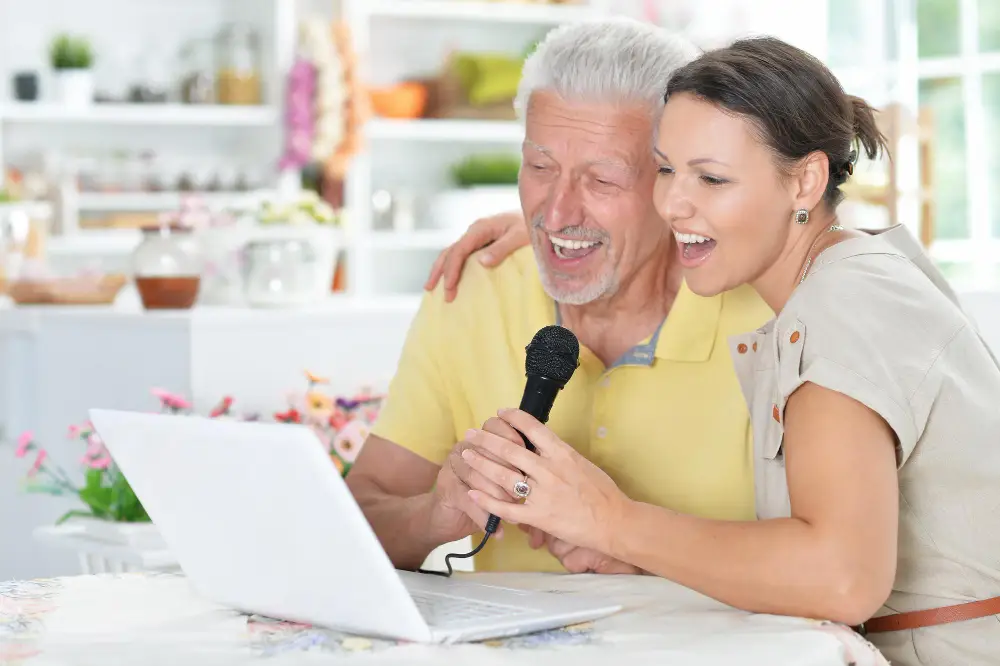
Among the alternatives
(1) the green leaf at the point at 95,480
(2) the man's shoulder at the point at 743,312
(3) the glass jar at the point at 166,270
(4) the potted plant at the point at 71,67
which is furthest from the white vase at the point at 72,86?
(2) the man's shoulder at the point at 743,312

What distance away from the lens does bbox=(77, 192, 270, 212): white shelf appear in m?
5.16

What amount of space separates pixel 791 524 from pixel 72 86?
177 inches

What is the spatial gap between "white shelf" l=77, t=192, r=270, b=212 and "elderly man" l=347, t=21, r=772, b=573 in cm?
351

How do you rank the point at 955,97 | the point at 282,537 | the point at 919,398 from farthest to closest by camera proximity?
1. the point at 955,97
2. the point at 919,398
3. the point at 282,537

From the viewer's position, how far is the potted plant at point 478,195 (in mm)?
5645

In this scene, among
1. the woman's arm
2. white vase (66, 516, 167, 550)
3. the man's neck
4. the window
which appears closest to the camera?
the woman's arm

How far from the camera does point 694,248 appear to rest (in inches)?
55.0

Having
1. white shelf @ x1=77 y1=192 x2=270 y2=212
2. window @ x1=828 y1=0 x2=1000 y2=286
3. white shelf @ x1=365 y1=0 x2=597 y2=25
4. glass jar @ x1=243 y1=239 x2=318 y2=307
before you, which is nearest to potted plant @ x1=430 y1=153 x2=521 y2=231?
white shelf @ x1=365 y1=0 x2=597 y2=25

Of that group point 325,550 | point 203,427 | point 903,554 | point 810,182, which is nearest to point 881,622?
point 903,554

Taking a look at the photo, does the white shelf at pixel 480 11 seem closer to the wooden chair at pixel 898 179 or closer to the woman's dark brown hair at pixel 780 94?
the wooden chair at pixel 898 179

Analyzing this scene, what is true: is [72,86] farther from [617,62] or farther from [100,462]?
[617,62]

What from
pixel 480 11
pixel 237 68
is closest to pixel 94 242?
pixel 237 68

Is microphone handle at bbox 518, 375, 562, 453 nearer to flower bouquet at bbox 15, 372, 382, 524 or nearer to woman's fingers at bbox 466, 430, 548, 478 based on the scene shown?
woman's fingers at bbox 466, 430, 548, 478

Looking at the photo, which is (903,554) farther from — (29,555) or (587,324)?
(29,555)
